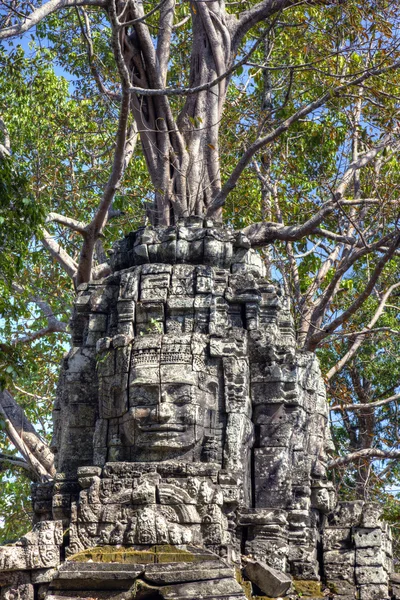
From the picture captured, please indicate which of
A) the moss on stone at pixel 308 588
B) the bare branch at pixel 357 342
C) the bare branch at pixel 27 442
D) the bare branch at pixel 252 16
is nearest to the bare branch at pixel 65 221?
the bare branch at pixel 27 442

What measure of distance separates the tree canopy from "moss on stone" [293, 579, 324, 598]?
402cm

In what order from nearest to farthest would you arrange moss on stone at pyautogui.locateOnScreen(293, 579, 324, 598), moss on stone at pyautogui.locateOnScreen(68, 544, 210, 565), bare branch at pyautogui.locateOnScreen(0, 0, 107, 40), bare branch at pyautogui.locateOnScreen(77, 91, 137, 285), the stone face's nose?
moss on stone at pyautogui.locateOnScreen(68, 544, 210, 565) < bare branch at pyautogui.locateOnScreen(0, 0, 107, 40) < the stone face's nose < moss on stone at pyautogui.locateOnScreen(293, 579, 324, 598) < bare branch at pyautogui.locateOnScreen(77, 91, 137, 285)

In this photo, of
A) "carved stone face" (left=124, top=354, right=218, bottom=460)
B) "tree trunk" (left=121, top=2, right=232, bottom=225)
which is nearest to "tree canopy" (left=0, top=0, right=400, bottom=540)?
"tree trunk" (left=121, top=2, right=232, bottom=225)

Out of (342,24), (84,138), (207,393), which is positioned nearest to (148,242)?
(207,393)

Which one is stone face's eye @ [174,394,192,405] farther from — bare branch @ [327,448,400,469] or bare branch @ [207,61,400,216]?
bare branch @ [327,448,400,469]

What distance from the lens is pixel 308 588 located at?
9.23 m

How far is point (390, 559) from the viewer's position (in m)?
10.6

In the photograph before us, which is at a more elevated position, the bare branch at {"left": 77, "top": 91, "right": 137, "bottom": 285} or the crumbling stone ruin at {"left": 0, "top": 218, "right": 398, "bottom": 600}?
the bare branch at {"left": 77, "top": 91, "right": 137, "bottom": 285}

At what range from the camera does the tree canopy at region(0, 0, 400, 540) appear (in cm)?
→ 1301

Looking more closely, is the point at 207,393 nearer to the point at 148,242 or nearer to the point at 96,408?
the point at 96,408

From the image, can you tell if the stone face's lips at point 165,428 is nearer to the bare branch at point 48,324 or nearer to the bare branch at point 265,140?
the bare branch at point 265,140

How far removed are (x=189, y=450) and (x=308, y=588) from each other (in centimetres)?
188

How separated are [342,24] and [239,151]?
14.3ft

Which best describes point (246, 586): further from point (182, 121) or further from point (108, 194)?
point (182, 121)
